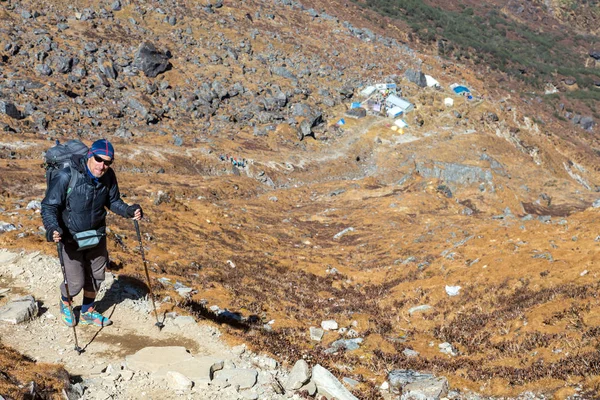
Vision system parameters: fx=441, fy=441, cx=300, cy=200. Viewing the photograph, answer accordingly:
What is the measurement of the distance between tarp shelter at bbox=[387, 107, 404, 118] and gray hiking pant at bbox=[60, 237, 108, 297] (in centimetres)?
5831

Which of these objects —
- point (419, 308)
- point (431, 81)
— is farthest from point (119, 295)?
point (431, 81)

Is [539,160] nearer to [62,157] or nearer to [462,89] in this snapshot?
[462,89]

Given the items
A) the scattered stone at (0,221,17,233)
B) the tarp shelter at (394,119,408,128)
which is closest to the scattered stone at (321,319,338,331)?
the scattered stone at (0,221,17,233)

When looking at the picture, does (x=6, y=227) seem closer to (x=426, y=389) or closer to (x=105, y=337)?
(x=105, y=337)

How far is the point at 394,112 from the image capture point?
63.0 metres

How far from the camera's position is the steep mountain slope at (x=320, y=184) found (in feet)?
37.1

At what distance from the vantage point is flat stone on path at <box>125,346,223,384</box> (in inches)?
303

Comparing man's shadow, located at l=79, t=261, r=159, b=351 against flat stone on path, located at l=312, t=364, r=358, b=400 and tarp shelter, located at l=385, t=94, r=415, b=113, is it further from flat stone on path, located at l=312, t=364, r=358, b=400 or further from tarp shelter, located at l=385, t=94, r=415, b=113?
tarp shelter, located at l=385, t=94, r=415, b=113

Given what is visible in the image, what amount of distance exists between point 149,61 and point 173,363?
54407 millimetres

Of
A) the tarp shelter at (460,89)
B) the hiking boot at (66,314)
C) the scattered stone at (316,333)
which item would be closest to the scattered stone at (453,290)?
the scattered stone at (316,333)

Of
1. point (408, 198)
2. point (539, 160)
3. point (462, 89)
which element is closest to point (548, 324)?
point (408, 198)

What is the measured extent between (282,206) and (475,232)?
17.0m

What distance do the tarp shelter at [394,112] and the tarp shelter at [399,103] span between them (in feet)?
1.91

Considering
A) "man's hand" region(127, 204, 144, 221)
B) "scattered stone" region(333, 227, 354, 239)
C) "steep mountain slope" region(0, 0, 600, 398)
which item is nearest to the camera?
"man's hand" region(127, 204, 144, 221)
